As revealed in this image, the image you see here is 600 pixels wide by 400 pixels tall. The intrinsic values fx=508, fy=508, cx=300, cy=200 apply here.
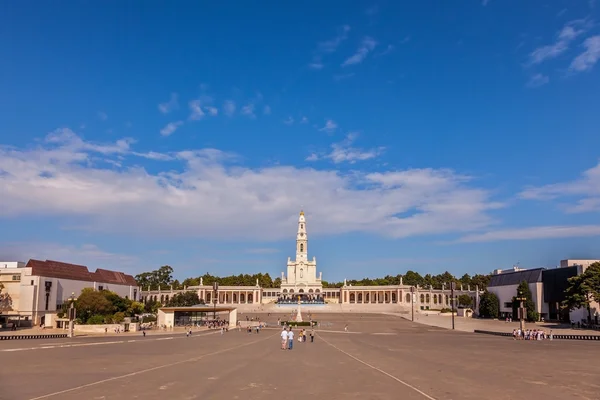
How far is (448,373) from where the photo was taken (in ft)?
77.9

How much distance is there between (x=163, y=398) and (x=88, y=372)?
8607mm

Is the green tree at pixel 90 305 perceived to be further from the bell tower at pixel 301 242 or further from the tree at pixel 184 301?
the bell tower at pixel 301 242

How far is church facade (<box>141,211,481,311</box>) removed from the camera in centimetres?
15575

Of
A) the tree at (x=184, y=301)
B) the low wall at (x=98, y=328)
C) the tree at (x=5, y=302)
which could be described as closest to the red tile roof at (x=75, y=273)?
the tree at (x=5, y=302)

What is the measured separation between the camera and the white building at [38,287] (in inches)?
3322

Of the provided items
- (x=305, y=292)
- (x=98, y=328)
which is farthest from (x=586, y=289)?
(x=305, y=292)

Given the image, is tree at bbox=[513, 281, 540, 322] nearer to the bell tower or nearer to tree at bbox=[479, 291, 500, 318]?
tree at bbox=[479, 291, 500, 318]

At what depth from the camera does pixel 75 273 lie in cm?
10269

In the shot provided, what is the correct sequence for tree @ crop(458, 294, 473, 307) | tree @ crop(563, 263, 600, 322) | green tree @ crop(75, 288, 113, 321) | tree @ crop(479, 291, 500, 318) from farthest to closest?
1. tree @ crop(458, 294, 473, 307)
2. tree @ crop(479, 291, 500, 318)
3. green tree @ crop(75, 288, 113, 321)
4. tree @ crop(563, 263, 600, 322)

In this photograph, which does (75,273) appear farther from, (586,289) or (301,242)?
(586,289)

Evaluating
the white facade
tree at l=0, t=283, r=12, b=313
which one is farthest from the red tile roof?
the white facade

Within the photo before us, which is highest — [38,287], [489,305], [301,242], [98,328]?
[301,242]

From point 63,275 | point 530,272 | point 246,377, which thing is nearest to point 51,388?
point 246,377

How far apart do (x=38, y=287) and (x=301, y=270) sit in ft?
321
